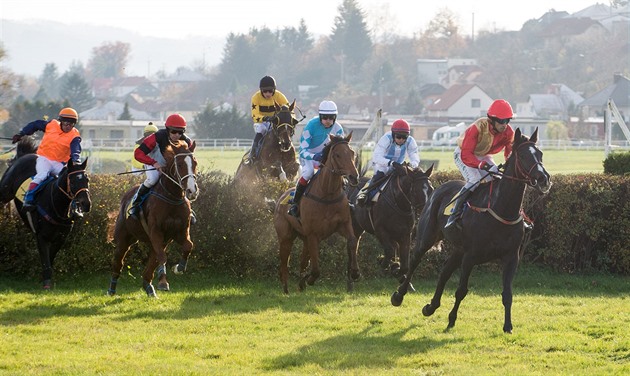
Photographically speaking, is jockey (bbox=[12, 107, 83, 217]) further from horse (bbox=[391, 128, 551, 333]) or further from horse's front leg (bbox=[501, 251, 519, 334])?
horse's front leg (bbox=[501, 251, 519, 334])

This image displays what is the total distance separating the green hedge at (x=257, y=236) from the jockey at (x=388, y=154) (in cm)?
106

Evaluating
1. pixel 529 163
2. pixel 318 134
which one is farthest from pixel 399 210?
pixel 529 163

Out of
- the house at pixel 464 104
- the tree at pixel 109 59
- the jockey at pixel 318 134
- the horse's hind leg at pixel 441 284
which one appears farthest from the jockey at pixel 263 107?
the tree at pixel 109 59

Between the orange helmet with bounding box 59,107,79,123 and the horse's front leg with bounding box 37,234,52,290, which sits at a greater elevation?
the orange helmet with bounding box 59,107,79,123

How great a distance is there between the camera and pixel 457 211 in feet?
37.2

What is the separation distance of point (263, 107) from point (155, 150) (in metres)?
4.72

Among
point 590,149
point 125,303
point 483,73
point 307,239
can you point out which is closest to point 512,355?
point 307,239

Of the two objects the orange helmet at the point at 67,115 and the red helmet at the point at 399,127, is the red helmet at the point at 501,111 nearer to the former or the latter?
the red helmet at the point at 399,127

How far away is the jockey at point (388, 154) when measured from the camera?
47.1ft

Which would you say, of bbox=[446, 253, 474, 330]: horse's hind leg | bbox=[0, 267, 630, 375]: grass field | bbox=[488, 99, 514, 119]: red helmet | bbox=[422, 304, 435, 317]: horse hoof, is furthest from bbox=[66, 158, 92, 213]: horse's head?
bbox=[488, 99, 514, 119]: red helmet

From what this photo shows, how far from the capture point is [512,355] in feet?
31.4

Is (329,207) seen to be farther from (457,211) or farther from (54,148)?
(54,148)

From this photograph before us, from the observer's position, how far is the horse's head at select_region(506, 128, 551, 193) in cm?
1024

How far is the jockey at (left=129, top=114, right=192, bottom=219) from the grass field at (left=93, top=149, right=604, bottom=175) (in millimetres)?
32151
